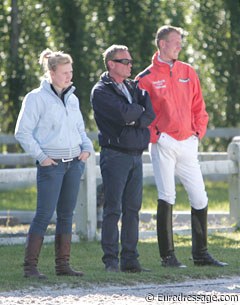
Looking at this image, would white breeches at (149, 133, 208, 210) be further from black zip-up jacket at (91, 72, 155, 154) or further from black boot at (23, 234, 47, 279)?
black boot at (23, 234, 47, 279)

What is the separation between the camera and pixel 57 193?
27.5 ft

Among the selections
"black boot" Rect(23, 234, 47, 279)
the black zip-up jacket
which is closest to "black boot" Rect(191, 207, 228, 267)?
the black zip-up jacket

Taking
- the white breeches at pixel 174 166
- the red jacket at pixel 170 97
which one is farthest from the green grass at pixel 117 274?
the red jacket at pixel 170 97

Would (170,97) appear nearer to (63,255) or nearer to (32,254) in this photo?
(63,255)

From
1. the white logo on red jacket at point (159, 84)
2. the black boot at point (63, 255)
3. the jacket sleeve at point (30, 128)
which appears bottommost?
the black boot at point (63, 255)

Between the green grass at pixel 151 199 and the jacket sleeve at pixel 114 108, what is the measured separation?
19.3 feet

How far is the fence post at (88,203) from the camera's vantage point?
36.2 feet

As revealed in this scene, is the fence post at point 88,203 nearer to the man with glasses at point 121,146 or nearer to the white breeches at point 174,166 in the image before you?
the white breeches at point 174,166

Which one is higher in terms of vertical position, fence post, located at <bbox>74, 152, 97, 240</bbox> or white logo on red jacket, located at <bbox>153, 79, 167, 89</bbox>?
white logo on red jacket, located at <bbox>153, 79, 167, 89</bbox>

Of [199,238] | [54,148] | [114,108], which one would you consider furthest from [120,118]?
[199,238]

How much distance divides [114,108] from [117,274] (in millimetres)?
1325

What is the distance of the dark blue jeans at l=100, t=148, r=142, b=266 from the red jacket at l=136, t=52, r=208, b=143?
44 centimetres

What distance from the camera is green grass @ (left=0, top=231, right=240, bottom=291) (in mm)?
8242

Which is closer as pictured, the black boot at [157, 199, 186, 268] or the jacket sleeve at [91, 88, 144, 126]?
the jacket sleeve at [91, 88, 144, 126]
